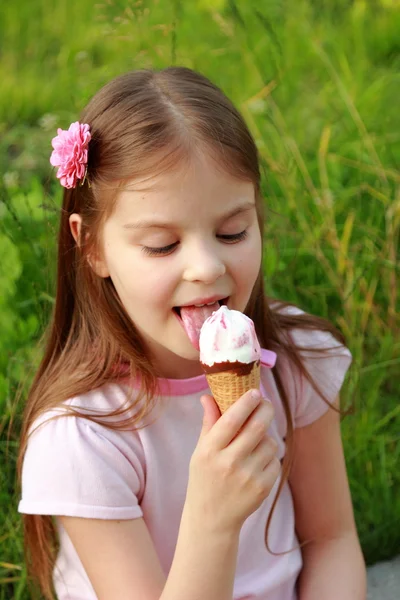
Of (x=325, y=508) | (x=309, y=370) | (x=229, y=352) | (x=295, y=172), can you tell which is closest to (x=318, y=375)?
(x=309, y=370)

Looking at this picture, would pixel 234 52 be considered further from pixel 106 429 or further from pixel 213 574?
pixel 213 574

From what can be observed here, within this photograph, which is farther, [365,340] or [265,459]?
[365,340]

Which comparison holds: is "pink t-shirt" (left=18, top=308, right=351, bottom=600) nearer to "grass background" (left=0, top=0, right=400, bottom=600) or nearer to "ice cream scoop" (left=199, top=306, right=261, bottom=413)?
"ice cream scoop" (left=199, top=306, right=261, bottom=413)

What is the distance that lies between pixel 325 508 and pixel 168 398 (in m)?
0.47

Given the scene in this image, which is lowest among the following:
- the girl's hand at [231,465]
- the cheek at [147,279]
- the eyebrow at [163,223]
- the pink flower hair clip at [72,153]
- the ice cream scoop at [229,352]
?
the girl's hand at [231,465]

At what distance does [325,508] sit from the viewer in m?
1.94

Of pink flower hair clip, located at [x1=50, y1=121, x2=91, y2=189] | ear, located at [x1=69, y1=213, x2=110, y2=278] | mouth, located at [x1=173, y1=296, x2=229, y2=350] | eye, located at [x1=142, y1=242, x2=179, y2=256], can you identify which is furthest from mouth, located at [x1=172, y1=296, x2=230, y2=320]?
pink flower hair clip, located at [x1=50, y1=121, x2=91, y2=189]

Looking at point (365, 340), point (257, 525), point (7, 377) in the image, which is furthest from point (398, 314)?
point (7, 377)

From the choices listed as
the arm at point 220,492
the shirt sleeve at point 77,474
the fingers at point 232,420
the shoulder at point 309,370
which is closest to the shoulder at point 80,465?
the shirt sleeve at point 77,474

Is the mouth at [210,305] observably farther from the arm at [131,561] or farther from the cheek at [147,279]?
the arm at [131,561]

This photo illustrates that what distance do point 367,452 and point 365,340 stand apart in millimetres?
391

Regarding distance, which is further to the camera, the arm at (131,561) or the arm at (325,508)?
the arm at (325,508)

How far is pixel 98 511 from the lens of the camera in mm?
1577

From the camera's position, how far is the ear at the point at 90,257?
1687 millimetres
